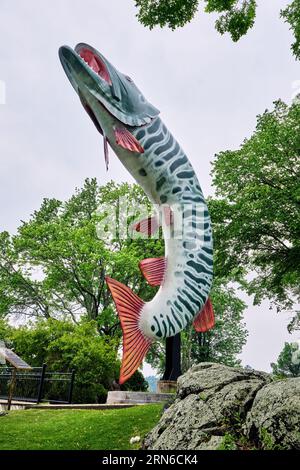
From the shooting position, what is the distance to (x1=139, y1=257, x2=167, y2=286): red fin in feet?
17.4

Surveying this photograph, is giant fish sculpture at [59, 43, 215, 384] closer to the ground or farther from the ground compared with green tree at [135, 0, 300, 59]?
closer to the ground

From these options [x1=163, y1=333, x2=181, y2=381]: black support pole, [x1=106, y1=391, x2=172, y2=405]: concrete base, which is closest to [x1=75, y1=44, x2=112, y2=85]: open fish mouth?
[x1=163, y1=333, x2=181, y2=381]: black support pole

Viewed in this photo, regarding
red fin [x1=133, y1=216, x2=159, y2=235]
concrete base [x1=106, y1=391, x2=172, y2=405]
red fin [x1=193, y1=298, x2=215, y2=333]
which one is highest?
red fin [x1=133, y1=216, x2=159, y2=235]

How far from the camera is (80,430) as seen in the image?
715 centimetres

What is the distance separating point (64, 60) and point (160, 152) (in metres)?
1.56

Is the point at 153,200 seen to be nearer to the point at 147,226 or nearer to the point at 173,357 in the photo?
the point at 147,226

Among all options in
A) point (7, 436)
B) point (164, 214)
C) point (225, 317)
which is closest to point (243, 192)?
point (164, 214)

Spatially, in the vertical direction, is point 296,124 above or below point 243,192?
above

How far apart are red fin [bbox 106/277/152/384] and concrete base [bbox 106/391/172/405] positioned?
16.2 ft

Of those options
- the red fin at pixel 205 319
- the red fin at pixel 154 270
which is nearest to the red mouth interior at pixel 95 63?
the red fin at pixel 154 270

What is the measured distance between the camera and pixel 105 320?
70.0 feet

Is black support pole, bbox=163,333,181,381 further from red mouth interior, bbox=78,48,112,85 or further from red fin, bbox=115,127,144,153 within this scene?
red mouth interior, bbox=78,48,112,85
